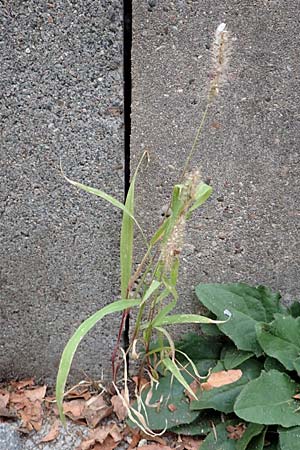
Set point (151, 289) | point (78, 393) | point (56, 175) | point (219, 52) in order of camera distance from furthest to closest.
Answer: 1. point (78, 393)
2. point (56, 175)
3. point (151, 289)
4. point (219, 52)

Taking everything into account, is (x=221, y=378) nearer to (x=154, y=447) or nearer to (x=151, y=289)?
(x=154, y=447)

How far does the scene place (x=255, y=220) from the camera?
5.68 feet

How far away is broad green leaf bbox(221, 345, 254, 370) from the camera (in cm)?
170

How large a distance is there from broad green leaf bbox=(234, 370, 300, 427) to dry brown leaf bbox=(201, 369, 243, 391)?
0.31 feet

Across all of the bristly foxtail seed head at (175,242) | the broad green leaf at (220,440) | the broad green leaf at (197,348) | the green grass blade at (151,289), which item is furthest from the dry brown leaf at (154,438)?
the bristly foxtail seed head at (175,242)

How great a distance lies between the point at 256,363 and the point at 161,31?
92 cm

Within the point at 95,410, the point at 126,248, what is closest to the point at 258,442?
the point at 95,410

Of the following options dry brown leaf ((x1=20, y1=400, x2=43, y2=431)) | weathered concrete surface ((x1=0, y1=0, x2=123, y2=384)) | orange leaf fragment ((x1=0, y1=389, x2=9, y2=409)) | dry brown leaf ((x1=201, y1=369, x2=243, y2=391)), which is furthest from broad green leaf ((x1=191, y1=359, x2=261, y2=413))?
orange leaf fragment ((x1=0, y1=389, x2=9, y2=409))

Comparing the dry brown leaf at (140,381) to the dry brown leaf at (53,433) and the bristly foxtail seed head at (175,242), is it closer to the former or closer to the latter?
the dry brown leaf at (53,433)

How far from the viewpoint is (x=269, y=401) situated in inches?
62.7

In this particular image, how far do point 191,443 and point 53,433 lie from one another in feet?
1.29

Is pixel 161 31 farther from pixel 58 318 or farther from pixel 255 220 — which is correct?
pixel 58 318

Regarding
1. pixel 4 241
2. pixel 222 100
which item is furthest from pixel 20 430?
pixel 222 100

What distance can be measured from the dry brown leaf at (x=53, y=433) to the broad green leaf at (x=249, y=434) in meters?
0.52
